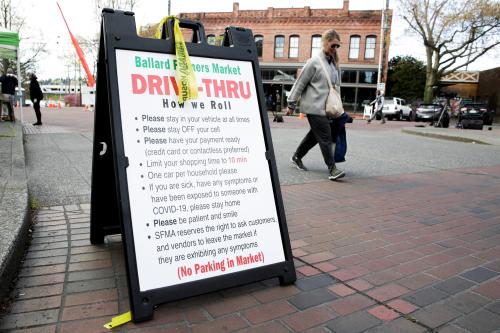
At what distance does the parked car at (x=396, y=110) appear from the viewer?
3047 centimetres

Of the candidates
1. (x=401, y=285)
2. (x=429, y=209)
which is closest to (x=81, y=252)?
(x=401, y=285)

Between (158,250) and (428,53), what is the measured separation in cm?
3602

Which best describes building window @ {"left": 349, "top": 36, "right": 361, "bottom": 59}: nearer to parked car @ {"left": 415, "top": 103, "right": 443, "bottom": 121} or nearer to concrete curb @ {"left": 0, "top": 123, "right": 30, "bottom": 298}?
parked car @ {"left": 415, "top": 103, "right": 443, "bottom": 121}

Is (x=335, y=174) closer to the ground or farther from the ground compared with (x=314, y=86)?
closer to the ground

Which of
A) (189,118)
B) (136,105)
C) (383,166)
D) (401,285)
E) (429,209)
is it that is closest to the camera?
(136,105)

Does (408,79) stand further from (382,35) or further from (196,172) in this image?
(196,172)

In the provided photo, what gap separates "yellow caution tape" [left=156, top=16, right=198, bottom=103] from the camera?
2.29 m

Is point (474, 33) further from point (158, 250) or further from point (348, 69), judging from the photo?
point (158, 250)

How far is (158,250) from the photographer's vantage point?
6.97 ft

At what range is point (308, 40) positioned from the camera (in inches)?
1465

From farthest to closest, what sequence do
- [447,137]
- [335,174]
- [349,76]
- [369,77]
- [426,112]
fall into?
[349,76] < [369,77] < [426,112] < [447,137] < [335,174]

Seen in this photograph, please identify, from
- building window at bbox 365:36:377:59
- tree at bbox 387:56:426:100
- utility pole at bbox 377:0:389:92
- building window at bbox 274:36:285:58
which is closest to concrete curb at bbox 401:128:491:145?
utility pole at bbox 377:0:389:92

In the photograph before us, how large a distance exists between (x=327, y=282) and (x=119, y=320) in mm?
1282

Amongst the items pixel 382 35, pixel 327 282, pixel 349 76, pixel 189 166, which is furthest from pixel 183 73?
pixel 349 76
